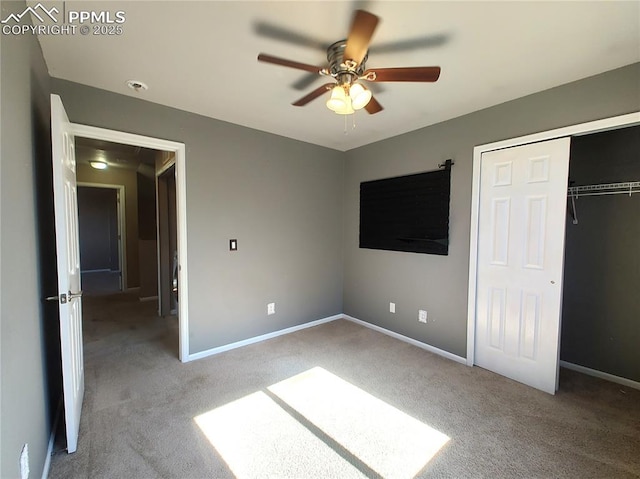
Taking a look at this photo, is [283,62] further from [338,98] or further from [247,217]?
[247,217]

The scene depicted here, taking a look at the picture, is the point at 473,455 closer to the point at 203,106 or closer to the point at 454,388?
the point at 454,388

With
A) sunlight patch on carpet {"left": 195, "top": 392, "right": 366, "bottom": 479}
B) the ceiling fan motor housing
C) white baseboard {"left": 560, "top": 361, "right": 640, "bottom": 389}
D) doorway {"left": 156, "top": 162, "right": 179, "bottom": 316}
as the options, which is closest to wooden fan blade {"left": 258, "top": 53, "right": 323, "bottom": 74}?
the ceiling fan motor housing

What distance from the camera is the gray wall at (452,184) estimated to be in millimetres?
2127

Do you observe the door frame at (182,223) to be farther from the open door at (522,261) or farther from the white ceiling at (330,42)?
the open door at (522,261)

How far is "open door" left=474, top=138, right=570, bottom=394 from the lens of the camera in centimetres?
229

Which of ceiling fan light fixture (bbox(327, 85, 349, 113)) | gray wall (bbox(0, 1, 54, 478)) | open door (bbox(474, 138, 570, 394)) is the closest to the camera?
gray wall (bbox(0, 1, 54, 478))

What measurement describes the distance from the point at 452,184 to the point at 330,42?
1860 millimetres

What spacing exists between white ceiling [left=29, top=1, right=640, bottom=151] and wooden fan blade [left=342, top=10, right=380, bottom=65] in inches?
7.9

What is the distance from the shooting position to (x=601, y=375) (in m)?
2.56

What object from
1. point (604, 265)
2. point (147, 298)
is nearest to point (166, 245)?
point (147, 298)

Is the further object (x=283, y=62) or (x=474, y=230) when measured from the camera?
(x=474, y=230)

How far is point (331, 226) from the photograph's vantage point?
13.2ft

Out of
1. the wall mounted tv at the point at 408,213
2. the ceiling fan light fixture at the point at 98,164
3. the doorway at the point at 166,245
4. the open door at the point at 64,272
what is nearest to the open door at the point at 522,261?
the wall mounted tv at the point at 408,213
